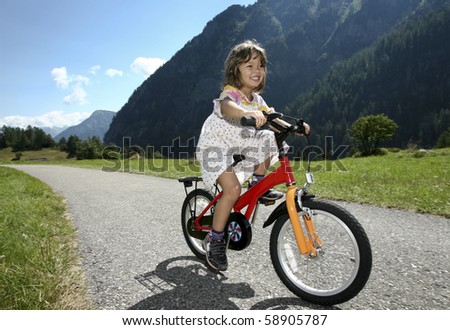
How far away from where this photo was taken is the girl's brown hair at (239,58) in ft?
12.6

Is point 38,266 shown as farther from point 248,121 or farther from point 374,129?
point 374,129

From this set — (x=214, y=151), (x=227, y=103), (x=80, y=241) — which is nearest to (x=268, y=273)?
(x=214, y=151)

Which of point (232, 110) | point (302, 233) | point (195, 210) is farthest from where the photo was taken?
point (195, 210)

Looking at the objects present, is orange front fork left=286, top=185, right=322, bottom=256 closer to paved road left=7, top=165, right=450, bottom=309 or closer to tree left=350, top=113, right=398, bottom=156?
paved road left=7, top=165, right=450, bottom=309

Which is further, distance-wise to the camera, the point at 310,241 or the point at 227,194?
the point at 227,194

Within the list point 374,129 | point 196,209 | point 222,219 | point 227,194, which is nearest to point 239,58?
point 227,194

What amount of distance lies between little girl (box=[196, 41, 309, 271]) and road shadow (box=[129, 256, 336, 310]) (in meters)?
0.27

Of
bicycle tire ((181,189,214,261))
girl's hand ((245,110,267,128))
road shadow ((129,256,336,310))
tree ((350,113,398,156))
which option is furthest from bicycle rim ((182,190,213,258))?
tree ((350,113,398,156))

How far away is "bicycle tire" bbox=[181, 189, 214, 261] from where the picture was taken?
15.7ft

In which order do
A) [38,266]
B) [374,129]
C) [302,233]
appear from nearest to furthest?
[302,233], [38,266], [374,129]

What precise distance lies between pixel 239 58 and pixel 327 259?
261cm

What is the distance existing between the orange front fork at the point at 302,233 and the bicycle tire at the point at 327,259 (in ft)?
0.24

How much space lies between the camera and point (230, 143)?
3994mm

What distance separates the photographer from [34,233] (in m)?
5.28
